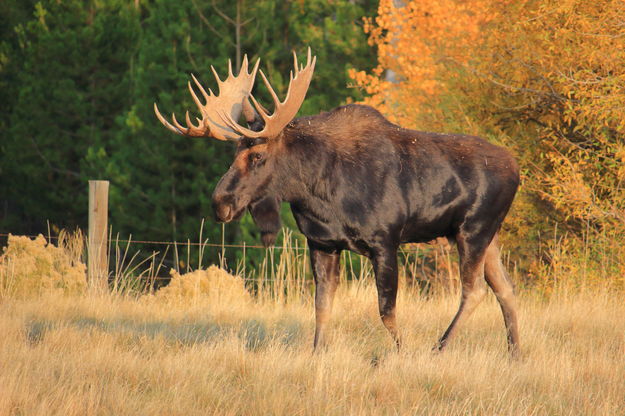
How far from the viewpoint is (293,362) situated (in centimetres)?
610

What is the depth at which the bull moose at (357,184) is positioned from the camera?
6695mm

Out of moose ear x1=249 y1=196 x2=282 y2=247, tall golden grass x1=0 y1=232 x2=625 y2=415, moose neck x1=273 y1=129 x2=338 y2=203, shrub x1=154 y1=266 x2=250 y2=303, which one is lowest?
shrub x1=154 y1=266 x2=250 y2=303

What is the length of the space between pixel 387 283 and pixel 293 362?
41.6 inches

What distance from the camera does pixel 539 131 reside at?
12062 millimetres

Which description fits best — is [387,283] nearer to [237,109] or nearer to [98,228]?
[237,109]

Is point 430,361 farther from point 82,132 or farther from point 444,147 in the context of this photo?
point 82,132

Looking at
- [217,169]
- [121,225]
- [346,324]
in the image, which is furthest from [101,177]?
[346,324]

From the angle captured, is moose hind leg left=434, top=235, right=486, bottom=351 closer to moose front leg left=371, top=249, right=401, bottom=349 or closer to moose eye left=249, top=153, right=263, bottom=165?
moose front leg left=371, top=249, right=401, bottom=349

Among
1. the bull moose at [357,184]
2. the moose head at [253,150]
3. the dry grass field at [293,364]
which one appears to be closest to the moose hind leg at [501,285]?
the bull moose at [357,184]

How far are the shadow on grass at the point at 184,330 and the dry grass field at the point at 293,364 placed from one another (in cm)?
2

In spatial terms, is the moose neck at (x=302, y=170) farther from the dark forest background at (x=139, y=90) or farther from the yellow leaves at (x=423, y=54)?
the dark forest background at (x=139, y=90)

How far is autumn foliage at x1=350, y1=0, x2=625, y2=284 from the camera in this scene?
33.2 feet

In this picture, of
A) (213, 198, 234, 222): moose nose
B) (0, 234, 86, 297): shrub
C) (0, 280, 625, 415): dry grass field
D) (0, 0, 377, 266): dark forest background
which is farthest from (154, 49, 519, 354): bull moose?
(0, 0, 377, 266): dark forest background

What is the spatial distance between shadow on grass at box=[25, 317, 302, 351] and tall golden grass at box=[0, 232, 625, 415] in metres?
0.02
